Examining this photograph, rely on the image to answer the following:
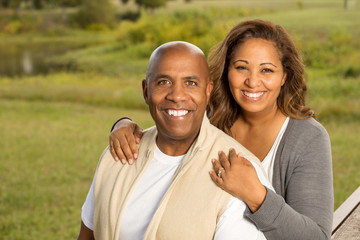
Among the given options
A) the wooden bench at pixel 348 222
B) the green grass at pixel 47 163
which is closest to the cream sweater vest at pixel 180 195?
the wooden bench at pixel 348 222

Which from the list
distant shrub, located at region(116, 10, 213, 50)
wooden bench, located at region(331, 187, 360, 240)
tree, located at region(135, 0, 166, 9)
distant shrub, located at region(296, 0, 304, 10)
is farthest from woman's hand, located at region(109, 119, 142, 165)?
tree, located at region(135, 0, 166, 9)

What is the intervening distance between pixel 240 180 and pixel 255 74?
0.80 m

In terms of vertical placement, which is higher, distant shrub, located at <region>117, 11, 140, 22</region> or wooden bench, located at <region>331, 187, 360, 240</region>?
wooden bench, located at <region>331, 187, 360, 240</region>

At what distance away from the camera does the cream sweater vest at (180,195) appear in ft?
5.90

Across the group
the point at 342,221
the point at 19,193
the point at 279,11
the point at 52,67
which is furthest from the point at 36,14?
the point at 342,221

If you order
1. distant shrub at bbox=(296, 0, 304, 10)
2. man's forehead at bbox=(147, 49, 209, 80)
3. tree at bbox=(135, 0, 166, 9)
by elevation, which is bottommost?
tree at bbox=(135, 0, 166, 9)

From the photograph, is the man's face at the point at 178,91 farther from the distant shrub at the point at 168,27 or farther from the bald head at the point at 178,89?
the distant shrub at the point at 168,27

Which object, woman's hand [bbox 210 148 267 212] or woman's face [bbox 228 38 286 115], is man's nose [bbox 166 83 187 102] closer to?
woman's hand [bbox 210 148 267 212]

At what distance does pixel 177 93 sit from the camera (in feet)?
6.17

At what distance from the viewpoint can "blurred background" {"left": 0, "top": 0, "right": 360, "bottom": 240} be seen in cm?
630

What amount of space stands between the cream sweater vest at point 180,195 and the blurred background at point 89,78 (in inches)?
53.8

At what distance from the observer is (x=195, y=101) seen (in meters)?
1.92

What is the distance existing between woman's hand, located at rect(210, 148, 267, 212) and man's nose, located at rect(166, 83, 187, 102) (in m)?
0.27

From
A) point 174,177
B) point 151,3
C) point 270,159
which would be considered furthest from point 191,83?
point 151,3
